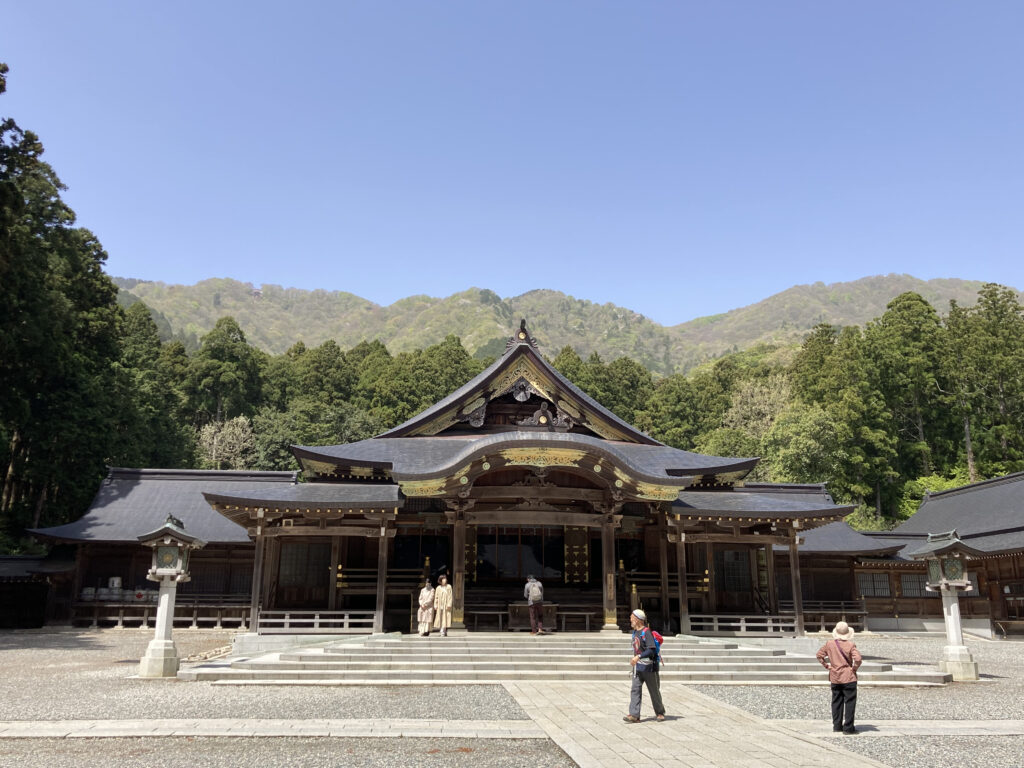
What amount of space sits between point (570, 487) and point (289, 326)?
181m

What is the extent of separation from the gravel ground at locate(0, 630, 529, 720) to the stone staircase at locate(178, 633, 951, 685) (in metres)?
0.61

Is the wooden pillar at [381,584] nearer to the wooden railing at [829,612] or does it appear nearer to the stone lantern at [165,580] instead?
the stone lantern at [165,580]

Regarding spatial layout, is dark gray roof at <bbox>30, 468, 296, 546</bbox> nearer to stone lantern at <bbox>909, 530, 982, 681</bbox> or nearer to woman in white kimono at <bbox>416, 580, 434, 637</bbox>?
woman in white kimono at <bbox>416, 580, 434, 637</bbox>

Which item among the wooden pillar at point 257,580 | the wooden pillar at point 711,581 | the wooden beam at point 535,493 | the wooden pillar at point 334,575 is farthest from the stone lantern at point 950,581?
the wooden pillar at point 257,580

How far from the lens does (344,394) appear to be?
219 ft

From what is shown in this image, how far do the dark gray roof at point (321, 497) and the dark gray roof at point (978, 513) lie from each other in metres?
22.8

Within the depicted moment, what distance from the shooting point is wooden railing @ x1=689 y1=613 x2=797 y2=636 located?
19.4m

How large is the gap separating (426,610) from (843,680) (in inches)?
421

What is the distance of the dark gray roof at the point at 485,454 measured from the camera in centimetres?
1756

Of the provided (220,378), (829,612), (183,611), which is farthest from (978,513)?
(220,378)

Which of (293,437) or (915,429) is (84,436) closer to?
(293,437)

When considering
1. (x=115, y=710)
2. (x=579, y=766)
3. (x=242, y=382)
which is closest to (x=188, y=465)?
(x=242, y=382)

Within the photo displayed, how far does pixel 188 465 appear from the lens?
47.7m

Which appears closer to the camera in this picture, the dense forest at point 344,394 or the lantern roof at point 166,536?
the lantern roof at point 166,536
